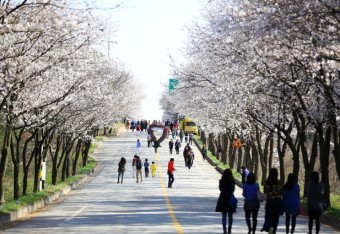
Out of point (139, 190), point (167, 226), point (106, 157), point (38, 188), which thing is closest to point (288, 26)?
point (167, 226)

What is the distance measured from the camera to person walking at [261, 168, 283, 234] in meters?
18.8

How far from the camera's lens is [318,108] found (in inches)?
1141

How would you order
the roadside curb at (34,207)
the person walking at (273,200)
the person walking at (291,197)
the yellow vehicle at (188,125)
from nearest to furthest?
the person walking at (273,200), the person walking at (291,197), the roadside curb at (34,207), the yellow vehicle at (188,125)

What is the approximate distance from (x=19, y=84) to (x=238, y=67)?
8.35m

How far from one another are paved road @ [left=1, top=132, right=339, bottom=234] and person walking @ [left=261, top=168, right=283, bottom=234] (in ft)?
8.29

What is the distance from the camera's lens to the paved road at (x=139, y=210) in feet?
73.2

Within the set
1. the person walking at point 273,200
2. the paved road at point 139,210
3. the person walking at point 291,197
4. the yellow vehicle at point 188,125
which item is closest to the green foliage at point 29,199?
the paved road at point 139,210

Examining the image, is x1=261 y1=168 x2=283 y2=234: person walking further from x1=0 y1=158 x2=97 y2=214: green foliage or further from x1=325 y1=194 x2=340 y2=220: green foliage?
x1=0 y1=158 x2=97 y2=214: green foliage

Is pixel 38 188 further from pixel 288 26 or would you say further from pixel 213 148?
pixel 213 148

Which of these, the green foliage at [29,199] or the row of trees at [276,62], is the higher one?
the row of trees at [276,62]

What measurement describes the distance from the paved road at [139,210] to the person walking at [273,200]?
253cm

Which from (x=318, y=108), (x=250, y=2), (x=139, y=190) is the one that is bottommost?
(x=139, y=190)

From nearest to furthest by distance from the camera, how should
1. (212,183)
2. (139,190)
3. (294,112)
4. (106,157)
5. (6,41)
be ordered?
(6,41)
(294,112)
(139,190)
(212,183)
(106,157)

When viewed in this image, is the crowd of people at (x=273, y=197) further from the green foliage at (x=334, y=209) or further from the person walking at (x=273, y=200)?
the green foliage at (x=334, y=209)
